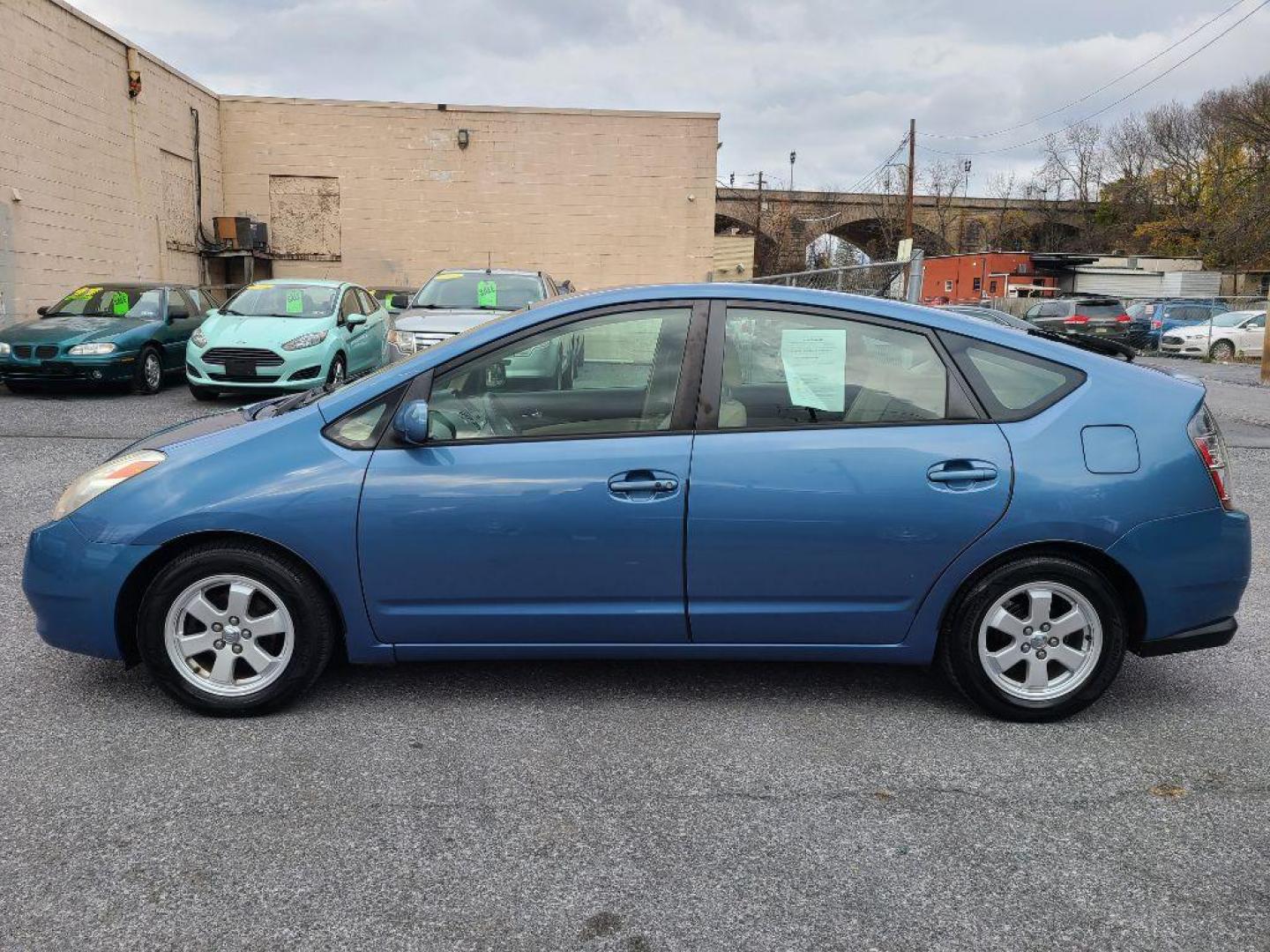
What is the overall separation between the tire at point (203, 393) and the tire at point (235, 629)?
9588 mm

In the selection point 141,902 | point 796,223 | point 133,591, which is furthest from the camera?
point 796,223

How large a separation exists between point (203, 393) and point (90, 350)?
4.67 feet

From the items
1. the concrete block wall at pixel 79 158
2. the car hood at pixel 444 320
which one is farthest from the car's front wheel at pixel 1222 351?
the concrete block wall at pixel 79 158

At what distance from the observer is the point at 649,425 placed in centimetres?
357

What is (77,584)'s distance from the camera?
3.50 metres

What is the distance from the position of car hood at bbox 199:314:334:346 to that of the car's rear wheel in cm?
2397

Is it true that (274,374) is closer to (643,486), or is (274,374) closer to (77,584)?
(77,584)

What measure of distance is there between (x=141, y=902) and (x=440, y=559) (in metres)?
1.35

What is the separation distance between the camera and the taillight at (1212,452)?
3539mm

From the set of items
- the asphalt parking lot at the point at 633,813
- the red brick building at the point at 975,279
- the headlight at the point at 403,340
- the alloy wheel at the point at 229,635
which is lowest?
the asphalt parking lot at the point at 633,813

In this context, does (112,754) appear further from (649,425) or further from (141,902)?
(649,425)

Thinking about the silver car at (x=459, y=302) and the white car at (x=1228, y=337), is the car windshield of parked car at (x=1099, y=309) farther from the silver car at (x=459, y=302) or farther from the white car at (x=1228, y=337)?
the silver car at (x=459, y=302)

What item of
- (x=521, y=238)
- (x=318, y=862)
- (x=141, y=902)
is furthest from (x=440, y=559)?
(x=521, y=238)

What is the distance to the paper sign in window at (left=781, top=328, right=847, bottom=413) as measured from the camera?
3613 mm
